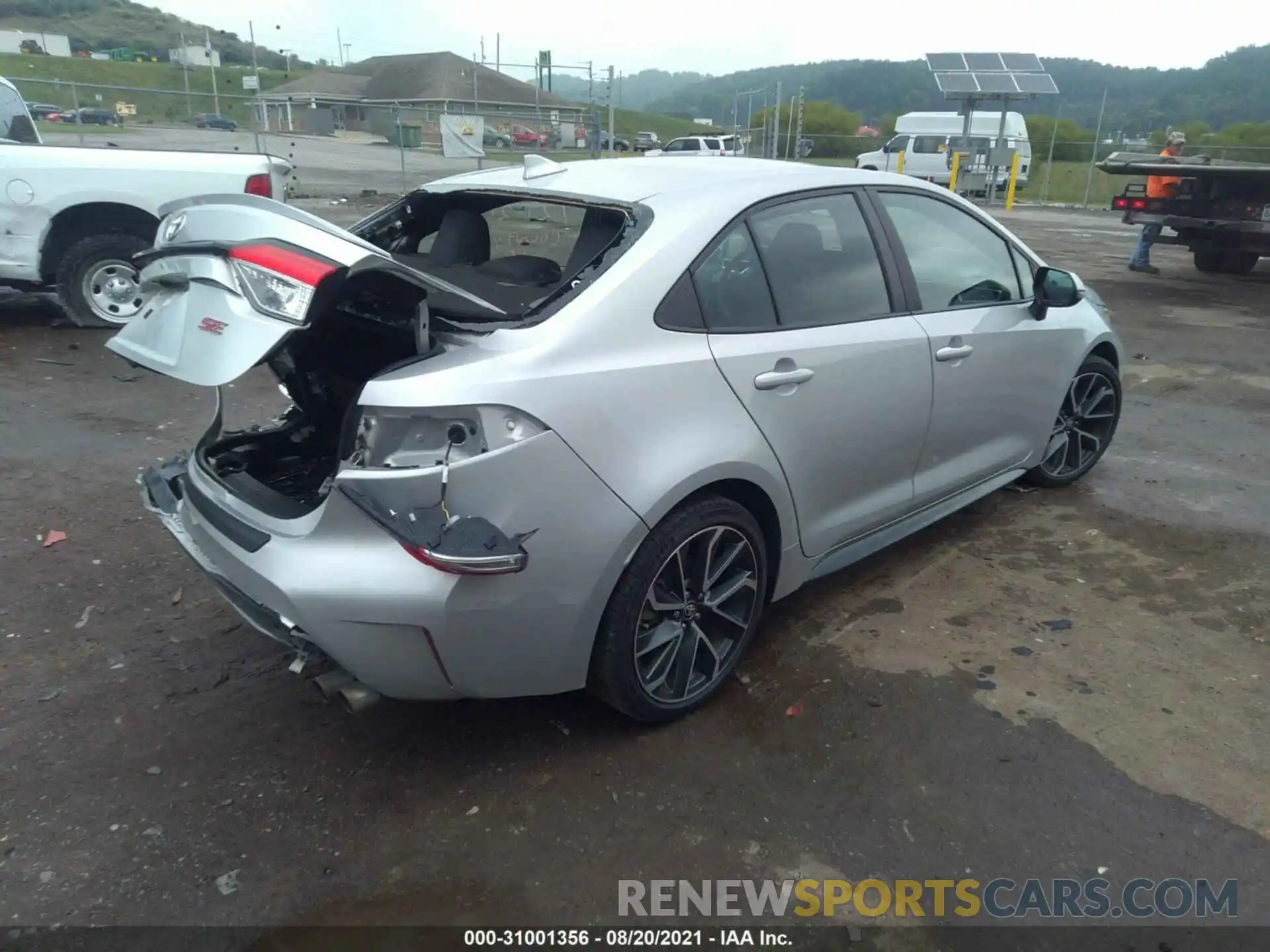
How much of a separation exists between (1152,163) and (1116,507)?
28.7 ft

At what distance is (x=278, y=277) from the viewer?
2.27 metres

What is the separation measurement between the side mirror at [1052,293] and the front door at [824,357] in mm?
970

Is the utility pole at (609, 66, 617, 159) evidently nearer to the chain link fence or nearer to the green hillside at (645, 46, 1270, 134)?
the chain link fence

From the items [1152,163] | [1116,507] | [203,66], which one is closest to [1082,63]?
[203,66]

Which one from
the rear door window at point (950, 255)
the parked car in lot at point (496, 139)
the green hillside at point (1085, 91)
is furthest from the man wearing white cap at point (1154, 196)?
the green hillside at point (1085, 91)

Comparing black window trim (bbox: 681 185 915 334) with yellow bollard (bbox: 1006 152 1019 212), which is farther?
yellow bollard (bbox: 1006 152 1019 212)

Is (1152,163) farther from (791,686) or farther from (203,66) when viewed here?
(203,66)

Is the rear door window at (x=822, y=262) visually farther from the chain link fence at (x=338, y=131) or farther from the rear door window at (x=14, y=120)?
the chain link fence at (x=338, y=131)

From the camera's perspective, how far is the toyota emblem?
2.64 m

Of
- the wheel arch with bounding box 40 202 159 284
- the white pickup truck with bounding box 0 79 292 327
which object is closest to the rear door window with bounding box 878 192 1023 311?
the white pickup truck with bounding box 0 79 292 327

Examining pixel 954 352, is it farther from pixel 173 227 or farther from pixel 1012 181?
pixel 1012 181

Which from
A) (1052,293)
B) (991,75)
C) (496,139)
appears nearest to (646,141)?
(991,75)

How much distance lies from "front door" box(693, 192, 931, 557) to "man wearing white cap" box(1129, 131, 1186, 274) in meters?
10.3

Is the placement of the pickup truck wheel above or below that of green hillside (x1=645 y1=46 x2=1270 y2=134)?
below
